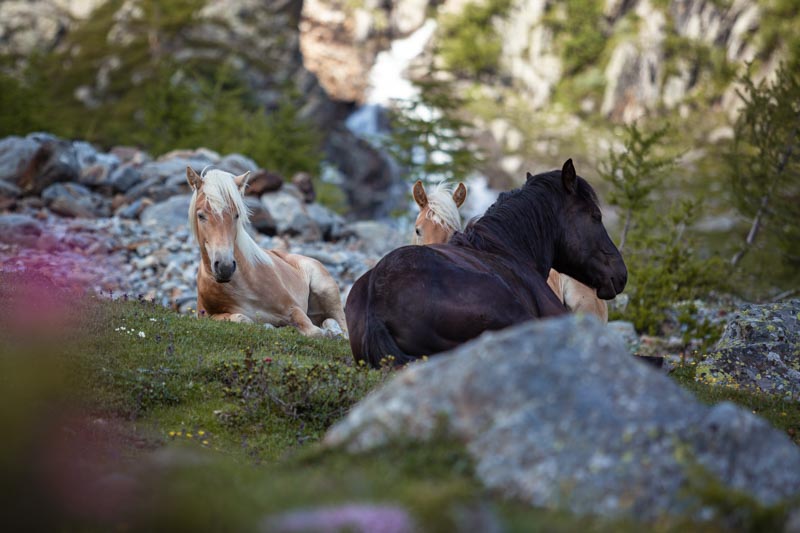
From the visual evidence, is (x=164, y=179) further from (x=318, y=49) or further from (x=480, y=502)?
(x=318, y=49)

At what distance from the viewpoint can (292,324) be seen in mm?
12977

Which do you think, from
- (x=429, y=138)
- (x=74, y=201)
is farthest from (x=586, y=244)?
(x=429, y=138)

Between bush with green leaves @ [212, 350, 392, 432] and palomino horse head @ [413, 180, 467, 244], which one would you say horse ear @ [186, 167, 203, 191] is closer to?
palomino horse head @ [413, 180, 467, 244]

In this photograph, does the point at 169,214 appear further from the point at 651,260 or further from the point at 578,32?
the point at 578,32

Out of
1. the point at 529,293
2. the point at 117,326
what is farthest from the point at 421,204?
the point at 117,326

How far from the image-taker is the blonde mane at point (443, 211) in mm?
12102

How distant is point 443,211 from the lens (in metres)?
12.1

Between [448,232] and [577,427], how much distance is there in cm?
822

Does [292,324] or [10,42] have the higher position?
[10,42]

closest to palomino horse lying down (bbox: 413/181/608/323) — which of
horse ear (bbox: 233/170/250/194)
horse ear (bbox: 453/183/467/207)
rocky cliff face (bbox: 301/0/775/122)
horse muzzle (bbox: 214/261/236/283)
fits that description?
horse ear (bbox: 453/183/467/207)

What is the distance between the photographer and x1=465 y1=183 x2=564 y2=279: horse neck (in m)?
9.13

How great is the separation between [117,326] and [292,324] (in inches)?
161

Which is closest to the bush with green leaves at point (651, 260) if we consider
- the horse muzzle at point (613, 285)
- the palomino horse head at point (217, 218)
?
the horse muzzle at point (613, 285)

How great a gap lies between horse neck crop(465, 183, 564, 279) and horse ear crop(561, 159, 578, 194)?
16cm
